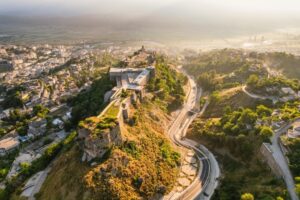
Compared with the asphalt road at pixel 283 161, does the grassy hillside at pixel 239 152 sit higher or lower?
lower

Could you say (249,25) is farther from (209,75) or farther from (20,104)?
(20,104)

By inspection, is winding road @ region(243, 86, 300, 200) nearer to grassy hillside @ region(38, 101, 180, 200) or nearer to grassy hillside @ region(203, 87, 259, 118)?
grassy hillside @ region(38, 101, 180, 200)

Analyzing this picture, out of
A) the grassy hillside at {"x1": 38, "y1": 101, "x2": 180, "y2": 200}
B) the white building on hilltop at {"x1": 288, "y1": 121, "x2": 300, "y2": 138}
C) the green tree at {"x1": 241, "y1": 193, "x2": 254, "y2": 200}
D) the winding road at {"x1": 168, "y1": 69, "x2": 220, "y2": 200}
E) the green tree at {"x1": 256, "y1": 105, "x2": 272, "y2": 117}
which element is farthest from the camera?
the green tree at {"x1": 256, "y1": 105, "x2": 272, "y2": 117}

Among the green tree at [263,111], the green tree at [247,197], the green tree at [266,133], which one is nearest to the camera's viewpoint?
the green tree at [247,197]

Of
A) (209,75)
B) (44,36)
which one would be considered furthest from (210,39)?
(44,36)

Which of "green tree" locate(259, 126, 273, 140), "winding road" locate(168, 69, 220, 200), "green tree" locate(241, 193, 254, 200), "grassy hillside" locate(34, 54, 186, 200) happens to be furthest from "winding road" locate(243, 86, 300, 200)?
"grassy hillside" locate(34, 54, 186, 200)

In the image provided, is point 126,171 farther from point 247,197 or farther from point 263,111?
point 263,111

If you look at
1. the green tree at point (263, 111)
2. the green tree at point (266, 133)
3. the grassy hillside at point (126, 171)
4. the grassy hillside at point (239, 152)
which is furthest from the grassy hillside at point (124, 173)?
the green tree at point (263, 111)

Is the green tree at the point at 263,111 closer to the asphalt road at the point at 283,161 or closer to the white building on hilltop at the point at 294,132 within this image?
the asphalt road at the point at 283,161
